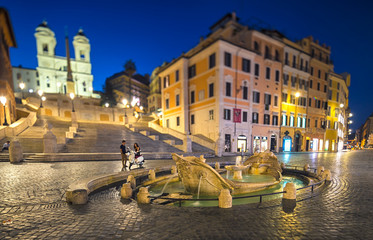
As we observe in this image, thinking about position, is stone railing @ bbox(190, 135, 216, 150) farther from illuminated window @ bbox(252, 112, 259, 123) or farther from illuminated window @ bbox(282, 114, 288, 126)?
illuminated window @ bbox(282, 114, 288, 126)

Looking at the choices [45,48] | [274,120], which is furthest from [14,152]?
[45,48]

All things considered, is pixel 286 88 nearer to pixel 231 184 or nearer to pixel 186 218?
pixel 231 184

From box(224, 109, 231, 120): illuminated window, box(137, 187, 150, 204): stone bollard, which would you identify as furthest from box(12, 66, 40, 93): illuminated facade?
box(137, 187, 150, 204): stone bollard

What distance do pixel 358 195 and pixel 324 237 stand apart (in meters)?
4.38

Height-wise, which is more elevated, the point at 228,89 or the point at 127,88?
the point at 127,88

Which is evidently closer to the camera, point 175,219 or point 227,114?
point 175,219

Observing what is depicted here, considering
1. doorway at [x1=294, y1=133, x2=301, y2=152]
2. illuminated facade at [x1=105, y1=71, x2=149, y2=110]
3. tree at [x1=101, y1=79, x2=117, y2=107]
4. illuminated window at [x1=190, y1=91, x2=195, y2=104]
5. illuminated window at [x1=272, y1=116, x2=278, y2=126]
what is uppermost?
illuminated facade at [x1=105, y1=71, x2=149, y2=110]

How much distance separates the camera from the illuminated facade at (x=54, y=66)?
2414 inches

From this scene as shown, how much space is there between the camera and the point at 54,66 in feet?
208

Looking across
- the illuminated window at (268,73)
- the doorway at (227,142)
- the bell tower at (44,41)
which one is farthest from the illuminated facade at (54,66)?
the illuminated window at (268,73)

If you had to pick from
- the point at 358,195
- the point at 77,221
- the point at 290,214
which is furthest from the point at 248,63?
the point at 77,221

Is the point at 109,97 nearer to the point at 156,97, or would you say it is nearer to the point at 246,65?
the point at 156,97

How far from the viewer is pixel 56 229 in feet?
13.3

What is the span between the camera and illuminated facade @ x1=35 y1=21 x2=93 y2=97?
61.3 meters
